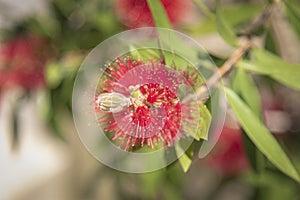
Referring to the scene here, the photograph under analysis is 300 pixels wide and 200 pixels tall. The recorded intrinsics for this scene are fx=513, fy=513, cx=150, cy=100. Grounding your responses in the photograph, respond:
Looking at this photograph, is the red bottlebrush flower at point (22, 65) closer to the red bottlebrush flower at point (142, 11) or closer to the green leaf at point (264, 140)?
the red bottlebrush flower at point (142, 11)

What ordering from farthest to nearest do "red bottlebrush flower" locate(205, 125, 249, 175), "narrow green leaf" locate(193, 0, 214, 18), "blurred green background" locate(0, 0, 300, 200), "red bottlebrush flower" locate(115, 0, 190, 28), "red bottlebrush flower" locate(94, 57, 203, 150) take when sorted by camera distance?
"red bottlebrush flower" locate(205, 125, 249, 175) → "blurred green background" locate(0, 0, 300, 200) → "red bottlebrush flower" locate(115, 0, 190, 28) → "narrow green leaf" locate(193, 0, 214, 18) → "red bottlebrush flower" locate(94, 57, 203, 150)

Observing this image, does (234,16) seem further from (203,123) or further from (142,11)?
(203,123)

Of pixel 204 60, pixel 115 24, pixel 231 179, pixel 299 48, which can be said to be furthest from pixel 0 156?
pixel 204 60

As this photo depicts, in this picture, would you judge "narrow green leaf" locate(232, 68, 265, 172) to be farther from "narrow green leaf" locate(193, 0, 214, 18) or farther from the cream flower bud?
the cream flower bud

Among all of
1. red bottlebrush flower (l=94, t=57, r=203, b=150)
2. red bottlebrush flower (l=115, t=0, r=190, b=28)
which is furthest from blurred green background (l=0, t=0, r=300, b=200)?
red bottlebrush flower (l=94, t=57, r=203, b=150)


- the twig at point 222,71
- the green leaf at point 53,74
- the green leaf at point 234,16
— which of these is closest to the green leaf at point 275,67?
the twig at point 222,71

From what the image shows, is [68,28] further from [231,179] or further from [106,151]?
[231,179]
